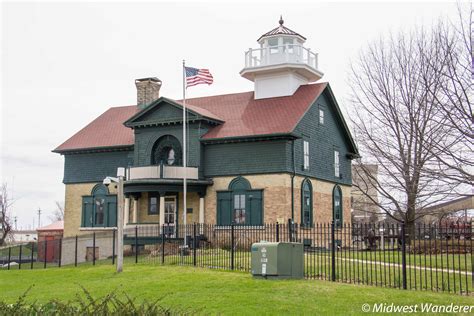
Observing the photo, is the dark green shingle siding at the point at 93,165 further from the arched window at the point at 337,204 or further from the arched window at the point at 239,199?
the arched window at the point at 337,204

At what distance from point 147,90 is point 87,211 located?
877 cm

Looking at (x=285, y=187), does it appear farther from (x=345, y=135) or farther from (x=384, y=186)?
(x=345, y=135)

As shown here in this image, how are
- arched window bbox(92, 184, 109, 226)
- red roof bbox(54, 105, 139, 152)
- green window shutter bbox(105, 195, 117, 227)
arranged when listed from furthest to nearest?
red roof bbox(54, 105, 139, 152), arched window bbox(92, 184, 109, 226), green window shutter bbox(105, 195, 117, 227)

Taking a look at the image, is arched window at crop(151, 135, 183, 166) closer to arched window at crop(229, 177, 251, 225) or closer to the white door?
the white door

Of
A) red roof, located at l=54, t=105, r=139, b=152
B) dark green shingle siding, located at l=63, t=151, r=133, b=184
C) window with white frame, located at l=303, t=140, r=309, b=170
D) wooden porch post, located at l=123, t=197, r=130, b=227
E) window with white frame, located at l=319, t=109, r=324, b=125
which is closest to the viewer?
window with white frame, located at l=303, t=140, r=309, b=170

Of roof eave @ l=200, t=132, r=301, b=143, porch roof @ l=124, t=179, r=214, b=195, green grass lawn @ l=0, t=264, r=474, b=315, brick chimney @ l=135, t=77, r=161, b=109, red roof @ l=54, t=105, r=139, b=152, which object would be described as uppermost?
brick chimney @ l=135, t=77, r=161, b=109

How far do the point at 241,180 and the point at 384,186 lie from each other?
7508mm

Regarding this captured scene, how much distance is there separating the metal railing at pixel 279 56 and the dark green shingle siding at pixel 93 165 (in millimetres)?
9269

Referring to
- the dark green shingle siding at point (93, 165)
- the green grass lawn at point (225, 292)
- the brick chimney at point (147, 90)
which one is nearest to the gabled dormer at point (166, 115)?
the dark green shingle siding at point (93, 165)

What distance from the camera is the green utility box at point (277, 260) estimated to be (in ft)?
58.0

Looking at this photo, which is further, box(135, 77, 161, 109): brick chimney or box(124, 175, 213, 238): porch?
box(135, 77, 161, 109): brick chimney

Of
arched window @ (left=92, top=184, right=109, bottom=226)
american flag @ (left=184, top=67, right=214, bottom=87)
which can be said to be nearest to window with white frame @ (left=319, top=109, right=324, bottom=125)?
american flag @ (left=184, top=67, right=214, bottom=87)

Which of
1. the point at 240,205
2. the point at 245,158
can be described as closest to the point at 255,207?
the point at 240,205

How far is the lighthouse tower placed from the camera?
123ft
